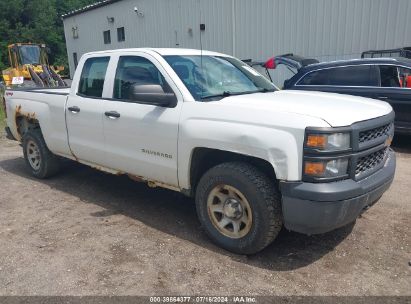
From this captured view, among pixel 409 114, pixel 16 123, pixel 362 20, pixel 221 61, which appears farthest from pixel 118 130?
pixel 362 20

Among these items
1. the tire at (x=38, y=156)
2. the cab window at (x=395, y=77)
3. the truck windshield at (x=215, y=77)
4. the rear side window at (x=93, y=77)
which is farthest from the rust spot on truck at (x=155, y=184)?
the cab window at (x=395, y=77)

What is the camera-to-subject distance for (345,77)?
7910 millimetres

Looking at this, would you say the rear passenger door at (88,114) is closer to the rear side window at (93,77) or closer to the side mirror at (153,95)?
the rear side window at (93,77)

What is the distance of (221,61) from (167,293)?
8.62 ft

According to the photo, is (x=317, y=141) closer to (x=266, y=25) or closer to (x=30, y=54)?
(x=266, y=25)

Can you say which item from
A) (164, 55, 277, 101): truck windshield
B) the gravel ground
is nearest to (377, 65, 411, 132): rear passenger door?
the gravel ground

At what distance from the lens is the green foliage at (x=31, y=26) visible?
131 feet

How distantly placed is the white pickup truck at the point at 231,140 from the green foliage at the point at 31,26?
3997 centimetres

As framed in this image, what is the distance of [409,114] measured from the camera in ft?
23.6

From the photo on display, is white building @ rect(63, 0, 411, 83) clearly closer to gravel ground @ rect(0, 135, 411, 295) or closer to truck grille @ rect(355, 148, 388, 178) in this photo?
gravel ground @ rect(0, 135, 411, 295)

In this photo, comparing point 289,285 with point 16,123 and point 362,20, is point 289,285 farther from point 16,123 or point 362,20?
point 362,20

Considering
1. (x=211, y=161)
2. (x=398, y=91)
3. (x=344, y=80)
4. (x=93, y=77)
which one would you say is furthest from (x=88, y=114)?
(x=398, y=91)

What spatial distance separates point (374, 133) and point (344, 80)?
489 centimetres

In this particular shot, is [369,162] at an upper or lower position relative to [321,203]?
upper
